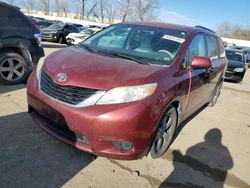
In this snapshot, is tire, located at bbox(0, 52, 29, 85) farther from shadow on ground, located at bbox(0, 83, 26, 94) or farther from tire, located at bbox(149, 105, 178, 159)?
tire, located at bbox(149, 105, 178, 159)

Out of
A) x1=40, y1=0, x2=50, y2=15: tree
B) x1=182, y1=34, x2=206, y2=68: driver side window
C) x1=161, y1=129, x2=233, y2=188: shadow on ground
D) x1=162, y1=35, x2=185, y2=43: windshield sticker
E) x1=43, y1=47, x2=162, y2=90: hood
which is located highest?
x1=162, y1=35, x2=185, y2=43: windshield sticker

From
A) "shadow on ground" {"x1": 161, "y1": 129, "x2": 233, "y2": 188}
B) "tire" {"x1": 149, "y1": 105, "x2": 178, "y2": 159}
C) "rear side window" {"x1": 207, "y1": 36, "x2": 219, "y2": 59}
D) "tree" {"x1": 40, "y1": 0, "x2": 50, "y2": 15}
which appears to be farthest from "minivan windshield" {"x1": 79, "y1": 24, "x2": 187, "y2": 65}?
"tree" {"x1": 40, "y1": 0, "x2": 50, "y2": 15}

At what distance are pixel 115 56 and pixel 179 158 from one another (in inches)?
64.0

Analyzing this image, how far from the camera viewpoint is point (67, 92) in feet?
10.3

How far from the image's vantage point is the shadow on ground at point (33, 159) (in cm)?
300

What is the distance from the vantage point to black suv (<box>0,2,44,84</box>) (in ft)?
19.4

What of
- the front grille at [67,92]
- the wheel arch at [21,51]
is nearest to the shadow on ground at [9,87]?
the wheel arch at [21,51]

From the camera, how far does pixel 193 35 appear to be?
4.41 metres

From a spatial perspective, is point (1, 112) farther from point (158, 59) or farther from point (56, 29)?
point (56, 29)

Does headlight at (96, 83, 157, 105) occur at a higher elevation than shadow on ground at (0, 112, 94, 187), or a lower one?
higher

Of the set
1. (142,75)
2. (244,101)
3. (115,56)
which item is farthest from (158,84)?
(244,101)

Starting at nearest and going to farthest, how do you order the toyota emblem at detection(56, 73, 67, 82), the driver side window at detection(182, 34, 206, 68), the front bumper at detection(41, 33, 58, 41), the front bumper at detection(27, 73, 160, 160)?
the front bumper at detection(27, 73, 160, 160) < the toyota emblem at detection(56, 73, 67, 82) < the driver side window at detection(182, 34, 206, 68) < the front bumper at detection(41, 33, 58, 41)

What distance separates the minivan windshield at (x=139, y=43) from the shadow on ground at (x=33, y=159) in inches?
55.9

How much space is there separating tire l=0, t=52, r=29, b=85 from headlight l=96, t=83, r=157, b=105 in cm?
377
